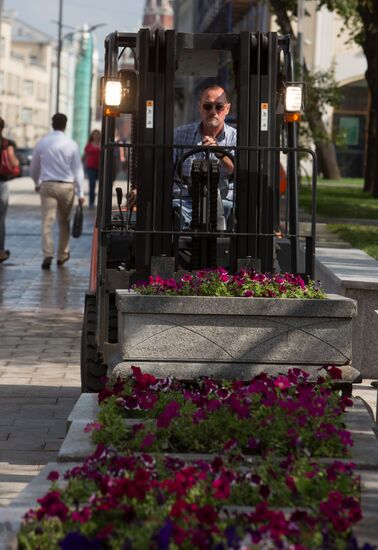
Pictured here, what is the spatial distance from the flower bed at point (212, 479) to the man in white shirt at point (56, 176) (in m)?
13.4

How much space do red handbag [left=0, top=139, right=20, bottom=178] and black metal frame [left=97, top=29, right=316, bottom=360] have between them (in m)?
11.5

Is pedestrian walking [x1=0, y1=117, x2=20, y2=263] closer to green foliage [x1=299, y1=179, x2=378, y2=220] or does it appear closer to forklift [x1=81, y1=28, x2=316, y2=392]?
green foliage [x1=299, y1=179, x2=378, y2=220]

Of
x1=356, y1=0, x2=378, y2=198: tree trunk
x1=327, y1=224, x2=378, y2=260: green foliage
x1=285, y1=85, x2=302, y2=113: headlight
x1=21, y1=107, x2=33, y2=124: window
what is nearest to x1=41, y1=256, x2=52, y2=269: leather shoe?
x1=327, y1=224, x2=378, y2=260: green foliage

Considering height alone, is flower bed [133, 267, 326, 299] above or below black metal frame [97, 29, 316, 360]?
below

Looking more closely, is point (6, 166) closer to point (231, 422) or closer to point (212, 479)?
point (231, 422)

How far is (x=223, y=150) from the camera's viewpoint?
8.89 metres

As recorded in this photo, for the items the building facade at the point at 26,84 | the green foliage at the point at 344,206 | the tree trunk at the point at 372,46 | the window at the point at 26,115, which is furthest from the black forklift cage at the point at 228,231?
the window at the point at 26,115

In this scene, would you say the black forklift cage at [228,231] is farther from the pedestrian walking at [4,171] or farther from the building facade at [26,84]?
the building facade at [26,84]

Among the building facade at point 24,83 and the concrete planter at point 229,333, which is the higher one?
the building facade at point 24,83

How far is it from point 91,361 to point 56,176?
471 inches

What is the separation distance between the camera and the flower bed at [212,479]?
15.4 ft

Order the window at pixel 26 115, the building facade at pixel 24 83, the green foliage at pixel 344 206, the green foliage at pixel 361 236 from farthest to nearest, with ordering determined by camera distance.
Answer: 1. the window at pixel 26 115
2. the building facade at pixel 24 83
3. the green foliage at pixel 344 206
4. the green foliage at pixel 361 236

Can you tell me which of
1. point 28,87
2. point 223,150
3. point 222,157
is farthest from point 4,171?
point 28,87

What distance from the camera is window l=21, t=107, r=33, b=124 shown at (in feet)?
595
